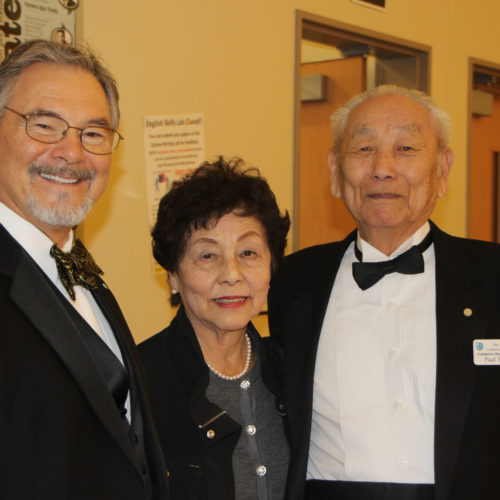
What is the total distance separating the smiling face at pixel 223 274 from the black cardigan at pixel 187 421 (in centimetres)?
9

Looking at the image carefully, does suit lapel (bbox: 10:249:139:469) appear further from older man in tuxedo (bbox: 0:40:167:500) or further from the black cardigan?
the black cardigan

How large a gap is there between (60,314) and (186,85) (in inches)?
75.9

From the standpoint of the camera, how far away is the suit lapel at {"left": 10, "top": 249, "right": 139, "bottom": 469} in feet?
4.84

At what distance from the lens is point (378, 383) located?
2184 mm

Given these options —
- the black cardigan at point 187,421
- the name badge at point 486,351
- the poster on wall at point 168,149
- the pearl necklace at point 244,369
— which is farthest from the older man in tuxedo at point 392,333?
the poster on wall at point 168,149

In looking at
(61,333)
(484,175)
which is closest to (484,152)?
(484,175)

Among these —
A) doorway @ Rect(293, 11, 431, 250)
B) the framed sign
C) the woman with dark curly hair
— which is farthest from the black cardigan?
the framed sign

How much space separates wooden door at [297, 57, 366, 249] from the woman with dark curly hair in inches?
85.0

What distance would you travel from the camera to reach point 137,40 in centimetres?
302

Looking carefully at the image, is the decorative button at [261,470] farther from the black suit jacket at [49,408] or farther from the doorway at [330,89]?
the doorway at [330,89]

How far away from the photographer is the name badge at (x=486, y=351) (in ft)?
6.72

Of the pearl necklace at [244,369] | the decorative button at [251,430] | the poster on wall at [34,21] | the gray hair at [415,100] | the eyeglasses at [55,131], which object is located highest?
the poster on wall at [34,21]

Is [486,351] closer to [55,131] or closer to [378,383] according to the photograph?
[378,383]

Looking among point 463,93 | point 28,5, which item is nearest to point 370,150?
point 28,5
